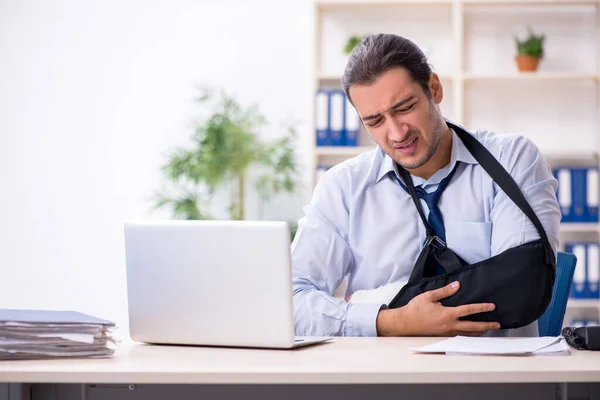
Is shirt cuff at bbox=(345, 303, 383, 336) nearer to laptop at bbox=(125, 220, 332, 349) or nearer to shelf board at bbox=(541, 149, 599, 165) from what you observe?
laptop at bbox=(125, 220, 332, 349)

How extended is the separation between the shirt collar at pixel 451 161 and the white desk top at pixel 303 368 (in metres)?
0.68

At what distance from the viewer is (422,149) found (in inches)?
79.0

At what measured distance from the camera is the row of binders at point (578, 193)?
4145mm

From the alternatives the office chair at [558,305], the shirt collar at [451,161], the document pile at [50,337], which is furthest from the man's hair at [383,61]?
the document pile at [50,337]

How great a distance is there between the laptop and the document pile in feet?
0.40

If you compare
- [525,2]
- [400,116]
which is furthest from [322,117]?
[400,116]

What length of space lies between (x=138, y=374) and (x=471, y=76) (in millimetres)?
3295

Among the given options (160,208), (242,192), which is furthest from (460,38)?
(160,208)

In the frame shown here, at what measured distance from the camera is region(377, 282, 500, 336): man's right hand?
1.74 m

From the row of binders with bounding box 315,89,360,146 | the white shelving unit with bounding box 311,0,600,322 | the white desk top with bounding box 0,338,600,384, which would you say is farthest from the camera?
the white shelving unit with bounding box 311,0,600,322

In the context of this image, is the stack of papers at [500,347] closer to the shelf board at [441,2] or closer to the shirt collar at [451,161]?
the shirt collar at [451,161]

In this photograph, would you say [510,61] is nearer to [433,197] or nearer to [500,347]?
[433,197]

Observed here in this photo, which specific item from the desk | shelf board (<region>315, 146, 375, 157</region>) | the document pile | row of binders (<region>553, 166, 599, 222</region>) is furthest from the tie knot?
row of binders (<region>553, 166, 599, 222</region>)

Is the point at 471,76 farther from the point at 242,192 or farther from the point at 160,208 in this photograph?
the point at 160,208
